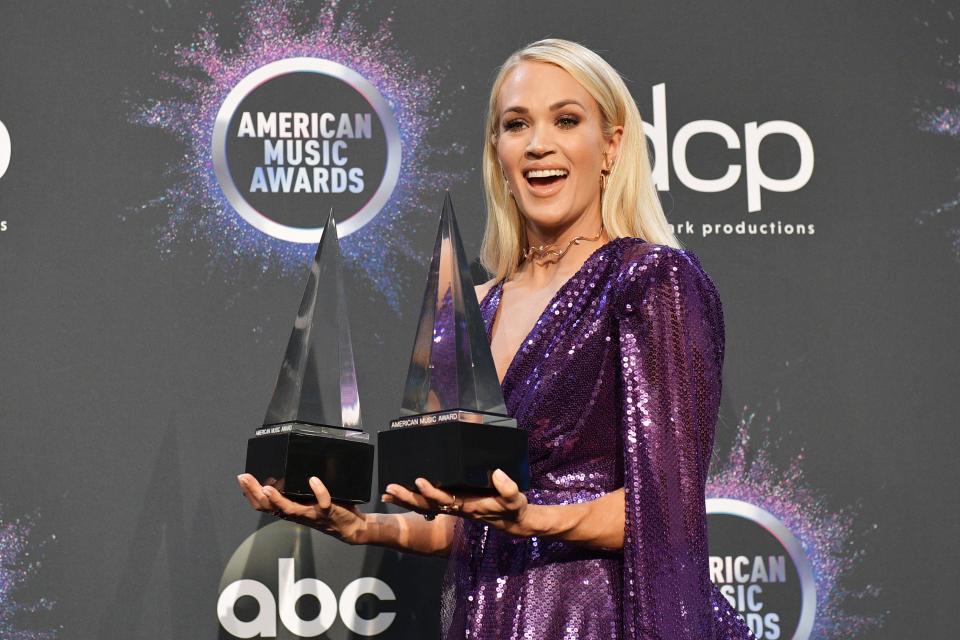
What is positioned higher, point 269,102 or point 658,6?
point 658,6

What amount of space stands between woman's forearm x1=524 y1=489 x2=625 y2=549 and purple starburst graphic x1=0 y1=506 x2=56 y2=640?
3.44 ft

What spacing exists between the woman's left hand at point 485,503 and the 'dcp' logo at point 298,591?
2.57 ft

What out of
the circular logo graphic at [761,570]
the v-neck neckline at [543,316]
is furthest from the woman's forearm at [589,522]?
the circular logo graphic at [761,570]

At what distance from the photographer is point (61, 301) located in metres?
2.03

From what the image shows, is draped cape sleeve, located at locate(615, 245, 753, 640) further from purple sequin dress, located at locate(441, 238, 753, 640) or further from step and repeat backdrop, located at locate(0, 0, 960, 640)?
step and repeat backdrop, located at locate(0, 0, 960, 640)

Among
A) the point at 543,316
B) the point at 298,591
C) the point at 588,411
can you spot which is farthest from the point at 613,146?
the point at 298,591

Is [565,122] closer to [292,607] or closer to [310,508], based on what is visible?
[310,508]

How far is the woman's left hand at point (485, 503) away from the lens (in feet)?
4.11

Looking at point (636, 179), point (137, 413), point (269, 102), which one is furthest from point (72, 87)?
point (636, 179)

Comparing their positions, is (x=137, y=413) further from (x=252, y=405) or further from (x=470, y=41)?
(x=470, y=41)

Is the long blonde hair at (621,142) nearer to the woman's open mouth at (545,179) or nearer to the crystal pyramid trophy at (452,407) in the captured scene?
the woman's open mouth at (545,179)

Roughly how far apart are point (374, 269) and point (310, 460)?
746 millimetres

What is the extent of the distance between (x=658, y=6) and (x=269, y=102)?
2.44 ft

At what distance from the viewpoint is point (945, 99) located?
2.20 metres
